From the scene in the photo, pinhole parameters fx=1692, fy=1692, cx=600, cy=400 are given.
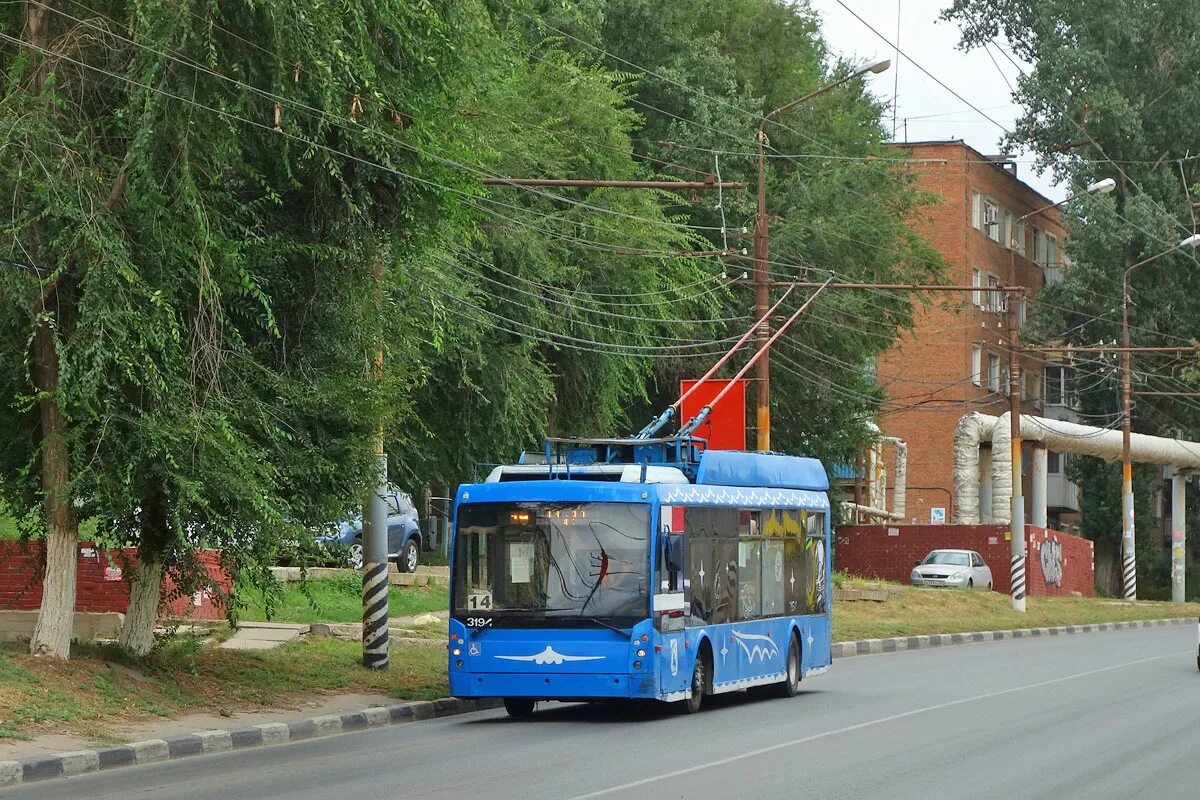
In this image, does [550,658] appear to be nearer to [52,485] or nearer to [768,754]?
[768,754]

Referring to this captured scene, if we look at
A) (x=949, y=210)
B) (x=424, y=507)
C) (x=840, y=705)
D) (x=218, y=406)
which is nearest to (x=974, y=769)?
(x=840, y=705)

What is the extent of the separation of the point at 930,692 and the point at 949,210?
4576cm

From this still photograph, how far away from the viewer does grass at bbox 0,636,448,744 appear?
1486 cm

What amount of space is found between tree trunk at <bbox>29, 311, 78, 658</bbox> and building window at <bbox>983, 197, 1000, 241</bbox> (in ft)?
182

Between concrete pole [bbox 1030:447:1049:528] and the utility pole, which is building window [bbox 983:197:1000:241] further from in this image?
the utility pole

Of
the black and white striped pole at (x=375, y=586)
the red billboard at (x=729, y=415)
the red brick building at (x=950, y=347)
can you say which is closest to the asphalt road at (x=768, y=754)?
the black and white striped pole at (x=375, y=586)

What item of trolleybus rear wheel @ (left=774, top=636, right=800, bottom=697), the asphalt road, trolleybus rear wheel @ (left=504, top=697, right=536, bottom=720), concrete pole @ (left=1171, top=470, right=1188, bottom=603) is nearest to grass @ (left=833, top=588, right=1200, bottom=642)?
concrete pole @ (left=1171, top=470, right=1188, bottom=603)

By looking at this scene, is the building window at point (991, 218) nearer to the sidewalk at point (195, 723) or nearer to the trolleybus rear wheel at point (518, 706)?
the trolleybus rear wheel at point (518, 706)

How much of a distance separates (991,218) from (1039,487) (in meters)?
15.1

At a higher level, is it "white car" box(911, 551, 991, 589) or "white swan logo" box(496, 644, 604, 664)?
"white car" box(911, 551, 991, 589)

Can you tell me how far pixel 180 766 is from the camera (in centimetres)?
1369

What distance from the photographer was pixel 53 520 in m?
16.7

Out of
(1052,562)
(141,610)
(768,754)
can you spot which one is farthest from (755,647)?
(1052,562)

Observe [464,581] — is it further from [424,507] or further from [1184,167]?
[1184,167]
